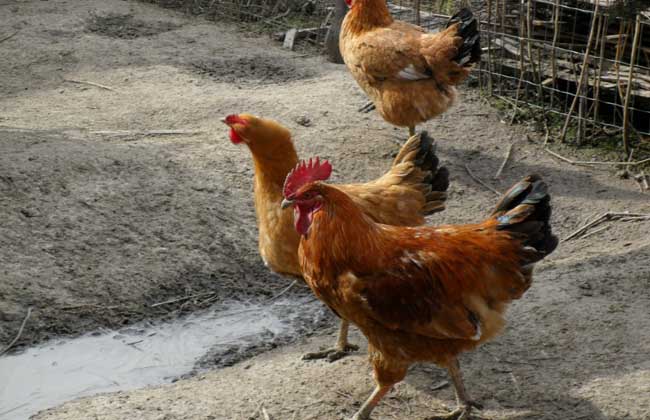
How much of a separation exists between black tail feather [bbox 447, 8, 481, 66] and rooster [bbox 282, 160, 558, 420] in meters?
3.61

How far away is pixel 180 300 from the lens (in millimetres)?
6453

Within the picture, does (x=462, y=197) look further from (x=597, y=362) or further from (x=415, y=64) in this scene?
(x=597, y=362)

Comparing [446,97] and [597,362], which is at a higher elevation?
[446,97]

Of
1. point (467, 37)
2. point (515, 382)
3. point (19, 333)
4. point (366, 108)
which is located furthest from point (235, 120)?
point (366, 108)

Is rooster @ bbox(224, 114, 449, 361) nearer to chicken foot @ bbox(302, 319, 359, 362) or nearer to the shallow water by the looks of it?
chicken foot @ bbox(302, 319, 359, 362)

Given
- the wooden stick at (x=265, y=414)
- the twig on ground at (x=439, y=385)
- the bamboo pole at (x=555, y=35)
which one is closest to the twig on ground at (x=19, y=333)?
the wooden stick at (x=265, y=414)

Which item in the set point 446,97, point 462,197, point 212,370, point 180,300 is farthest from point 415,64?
point 212,370

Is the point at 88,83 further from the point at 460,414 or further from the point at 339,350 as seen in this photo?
the point at 460,414

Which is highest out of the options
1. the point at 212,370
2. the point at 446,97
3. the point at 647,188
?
the point at 446,97

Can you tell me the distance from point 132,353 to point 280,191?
4.86 feet

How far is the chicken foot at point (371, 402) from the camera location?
16.0 feet

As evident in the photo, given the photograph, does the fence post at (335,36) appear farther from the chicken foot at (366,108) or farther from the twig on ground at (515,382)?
the twig on ground at (515,382)

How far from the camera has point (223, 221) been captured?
24.1 ft

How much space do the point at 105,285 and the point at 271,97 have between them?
13.4 ft
